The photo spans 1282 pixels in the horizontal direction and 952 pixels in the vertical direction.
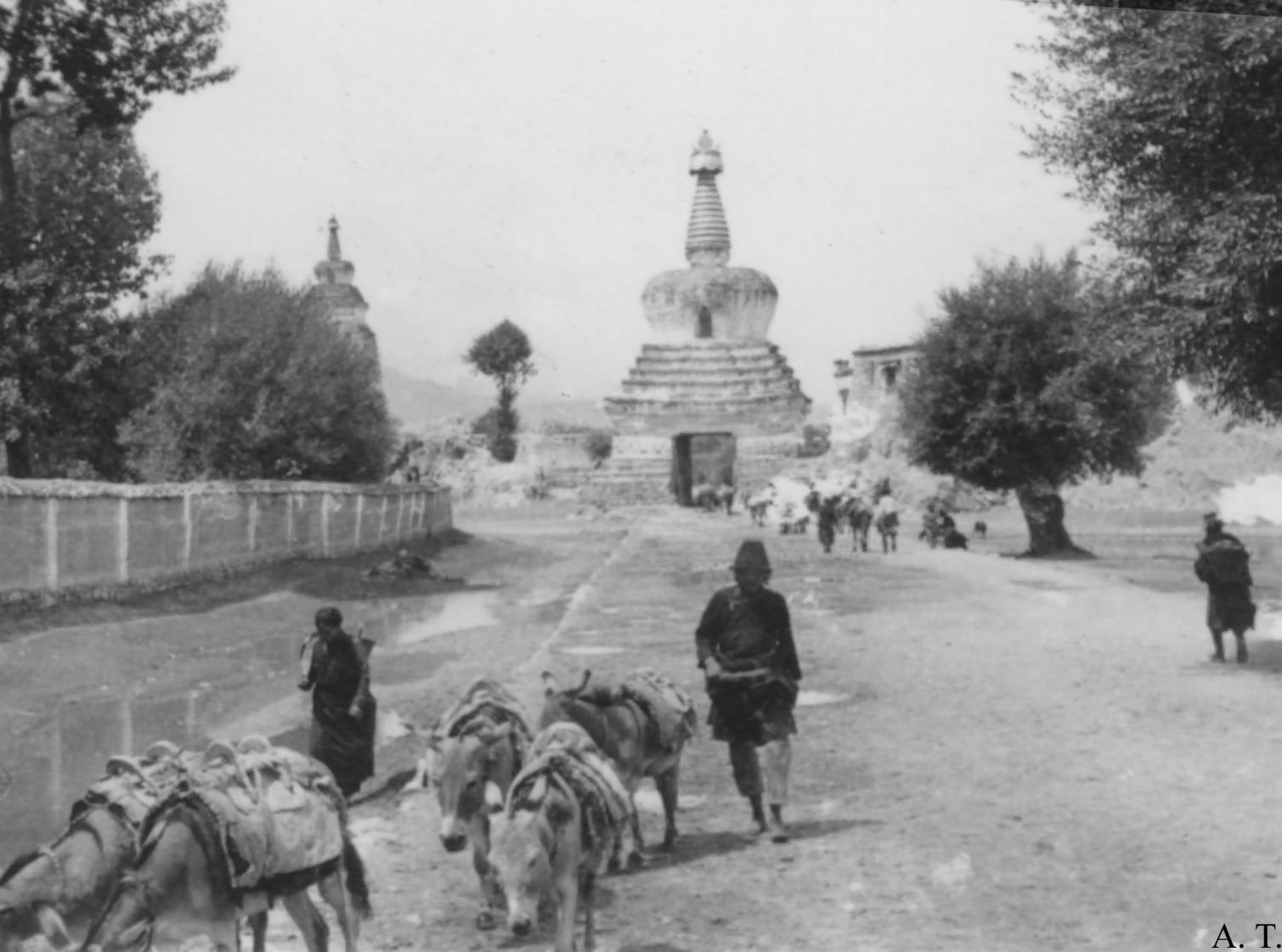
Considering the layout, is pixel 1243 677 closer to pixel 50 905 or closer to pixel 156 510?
pixel 50 905

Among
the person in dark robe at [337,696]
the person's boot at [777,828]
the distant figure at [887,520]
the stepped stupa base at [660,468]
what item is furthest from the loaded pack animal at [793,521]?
the person's boot at [777,828]

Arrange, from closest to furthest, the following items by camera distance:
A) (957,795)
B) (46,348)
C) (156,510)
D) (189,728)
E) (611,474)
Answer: (957,795) < (189,728) < (156,510) < (46,348) < (611,474)

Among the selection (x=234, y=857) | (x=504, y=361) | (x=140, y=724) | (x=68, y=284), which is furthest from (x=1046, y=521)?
(x=504, y=361)

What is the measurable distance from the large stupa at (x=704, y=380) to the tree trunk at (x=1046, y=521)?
28.8 meters

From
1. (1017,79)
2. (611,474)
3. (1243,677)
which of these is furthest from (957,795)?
(611,474)

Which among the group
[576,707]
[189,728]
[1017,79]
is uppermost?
[1017,79]

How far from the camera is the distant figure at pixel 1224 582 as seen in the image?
13.7 meters

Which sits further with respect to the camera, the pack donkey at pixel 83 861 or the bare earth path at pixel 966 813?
the bare earth path at pixel 966 813

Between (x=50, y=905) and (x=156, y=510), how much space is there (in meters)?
15.1

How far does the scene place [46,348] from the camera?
23.9 metres

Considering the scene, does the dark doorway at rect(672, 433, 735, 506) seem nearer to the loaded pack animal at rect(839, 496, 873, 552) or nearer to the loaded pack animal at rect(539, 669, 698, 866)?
the loaded pack animal at rect(839, 496, 873, 552)

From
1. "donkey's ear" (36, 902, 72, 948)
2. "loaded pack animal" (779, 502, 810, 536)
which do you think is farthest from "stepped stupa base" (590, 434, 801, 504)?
"donkey's ear" (36, 902, 72, 948)

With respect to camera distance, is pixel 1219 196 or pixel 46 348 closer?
pixel 1219 196

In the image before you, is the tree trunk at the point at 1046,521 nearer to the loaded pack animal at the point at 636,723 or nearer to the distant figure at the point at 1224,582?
the distant figure at the point at 1224,582
